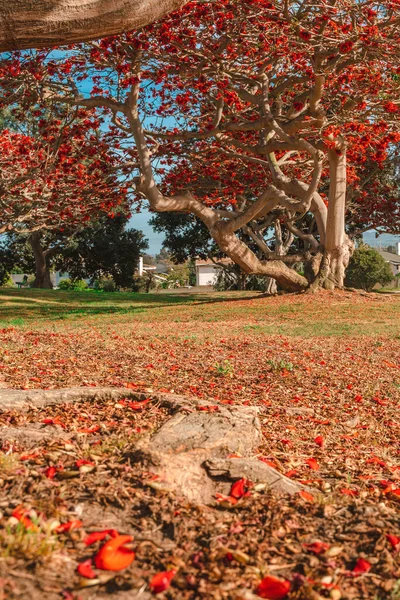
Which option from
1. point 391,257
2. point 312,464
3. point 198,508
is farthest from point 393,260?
point 198,508

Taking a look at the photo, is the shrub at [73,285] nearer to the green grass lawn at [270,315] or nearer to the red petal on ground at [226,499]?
the green grass lawn at [270,315]

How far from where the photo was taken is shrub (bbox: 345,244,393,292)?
102 ft

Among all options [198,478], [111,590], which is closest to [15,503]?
[111,590]

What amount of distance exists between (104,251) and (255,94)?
63.9 ft

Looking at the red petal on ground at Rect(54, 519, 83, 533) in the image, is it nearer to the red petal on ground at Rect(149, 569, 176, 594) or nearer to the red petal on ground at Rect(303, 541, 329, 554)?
the red petal on ground at Rect(149, 569, 176, 594)

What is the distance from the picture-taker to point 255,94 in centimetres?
1546

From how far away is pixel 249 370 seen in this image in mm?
6828

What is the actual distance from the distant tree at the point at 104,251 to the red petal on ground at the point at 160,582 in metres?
30.5

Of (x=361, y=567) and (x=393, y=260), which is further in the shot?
(x=393, y=260)

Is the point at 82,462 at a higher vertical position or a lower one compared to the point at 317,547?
higher

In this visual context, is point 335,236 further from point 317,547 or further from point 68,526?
point 68,526

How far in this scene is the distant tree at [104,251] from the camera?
108ft

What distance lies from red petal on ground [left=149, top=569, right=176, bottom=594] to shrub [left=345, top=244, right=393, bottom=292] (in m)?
30.2

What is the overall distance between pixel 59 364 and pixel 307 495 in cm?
398
